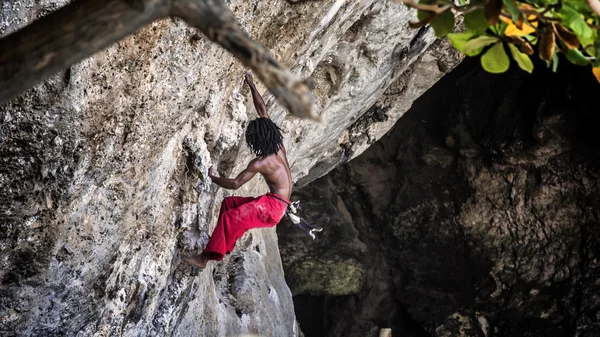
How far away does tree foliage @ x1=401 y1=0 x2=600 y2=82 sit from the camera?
1683mm

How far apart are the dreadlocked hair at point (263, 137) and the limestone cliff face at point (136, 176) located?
289 millimetres

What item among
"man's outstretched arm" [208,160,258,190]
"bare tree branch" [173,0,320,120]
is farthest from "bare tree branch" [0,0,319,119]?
"man's outstretched arm" [208,160,258,190]

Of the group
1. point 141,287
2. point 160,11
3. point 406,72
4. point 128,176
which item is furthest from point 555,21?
point 406,72

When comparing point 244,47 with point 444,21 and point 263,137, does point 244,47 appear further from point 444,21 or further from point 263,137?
point 263,137

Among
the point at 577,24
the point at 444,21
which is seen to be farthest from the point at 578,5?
the point at 444,21

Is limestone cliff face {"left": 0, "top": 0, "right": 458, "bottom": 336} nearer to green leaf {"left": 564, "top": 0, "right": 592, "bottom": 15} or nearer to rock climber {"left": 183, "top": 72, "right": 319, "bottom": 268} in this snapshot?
rock climber {"left": 183, "top": 72, "right": 319, "bottom": 268}

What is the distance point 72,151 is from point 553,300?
7508 mm

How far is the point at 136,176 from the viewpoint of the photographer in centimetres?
319

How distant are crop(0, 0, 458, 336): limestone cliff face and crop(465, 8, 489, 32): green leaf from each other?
5.29 feet

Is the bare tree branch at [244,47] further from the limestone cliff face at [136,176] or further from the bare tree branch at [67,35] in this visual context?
the limestone cliff face at [136,176]

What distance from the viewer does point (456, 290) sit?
9.25m

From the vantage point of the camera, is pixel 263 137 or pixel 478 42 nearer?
pixel 478 42

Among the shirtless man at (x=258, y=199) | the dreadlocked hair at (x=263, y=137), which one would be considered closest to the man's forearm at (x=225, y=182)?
the shirtless man at (x=258, y=199)

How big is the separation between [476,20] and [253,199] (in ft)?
8.59
